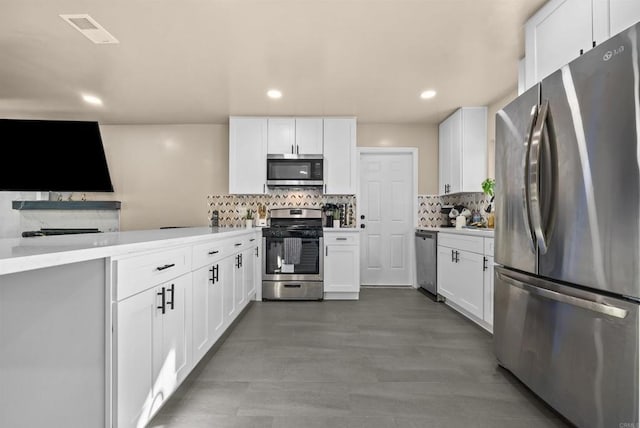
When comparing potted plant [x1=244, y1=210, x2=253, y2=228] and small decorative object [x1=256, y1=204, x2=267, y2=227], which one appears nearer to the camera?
potted plant [x1=244, y1=210, x2=253, y2=228]

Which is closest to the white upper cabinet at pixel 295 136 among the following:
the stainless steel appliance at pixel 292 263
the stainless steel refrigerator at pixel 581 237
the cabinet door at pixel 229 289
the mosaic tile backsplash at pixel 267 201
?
the mosaic tile backsplash at pixel 267 201

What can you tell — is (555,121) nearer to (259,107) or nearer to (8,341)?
(8,341)

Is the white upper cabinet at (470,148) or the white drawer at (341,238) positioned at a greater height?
the white upper cabinet at (470,148)

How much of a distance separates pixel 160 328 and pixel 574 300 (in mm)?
1892

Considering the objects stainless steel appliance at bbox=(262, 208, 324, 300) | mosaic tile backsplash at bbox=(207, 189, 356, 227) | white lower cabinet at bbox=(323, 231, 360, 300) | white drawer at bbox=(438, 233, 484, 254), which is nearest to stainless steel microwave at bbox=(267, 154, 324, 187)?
mosaic tile backsplash at bbox=(207, 189, 356, 227)

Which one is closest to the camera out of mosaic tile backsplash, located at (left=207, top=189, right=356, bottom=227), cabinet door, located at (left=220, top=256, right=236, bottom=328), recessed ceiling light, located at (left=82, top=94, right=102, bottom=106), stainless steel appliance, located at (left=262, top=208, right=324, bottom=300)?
cabinet door, located at (left=220, top=256, right=236, bottom=328)

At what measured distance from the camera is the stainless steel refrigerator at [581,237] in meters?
1.26

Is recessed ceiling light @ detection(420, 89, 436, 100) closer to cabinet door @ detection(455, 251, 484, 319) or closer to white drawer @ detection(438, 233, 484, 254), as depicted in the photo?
white drawer @ detection(438, 233, 484, 254)

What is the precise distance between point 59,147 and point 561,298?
202 inches

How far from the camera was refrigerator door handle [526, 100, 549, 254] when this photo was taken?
1658 mm

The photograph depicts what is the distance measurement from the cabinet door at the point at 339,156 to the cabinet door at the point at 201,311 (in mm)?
2503

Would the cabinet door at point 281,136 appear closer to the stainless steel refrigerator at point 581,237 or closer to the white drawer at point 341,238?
the white drawer at point 341,238

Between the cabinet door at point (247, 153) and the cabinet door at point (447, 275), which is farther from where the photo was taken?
the cabinet door at point (247, 153)

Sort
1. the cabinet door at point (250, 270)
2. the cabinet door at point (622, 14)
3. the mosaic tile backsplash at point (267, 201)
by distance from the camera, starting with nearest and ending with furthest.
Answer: the cabinet door at point (622, 14), the cabinet door at point (250, 270), the mosaic tile backsplash at point (267, 201)
